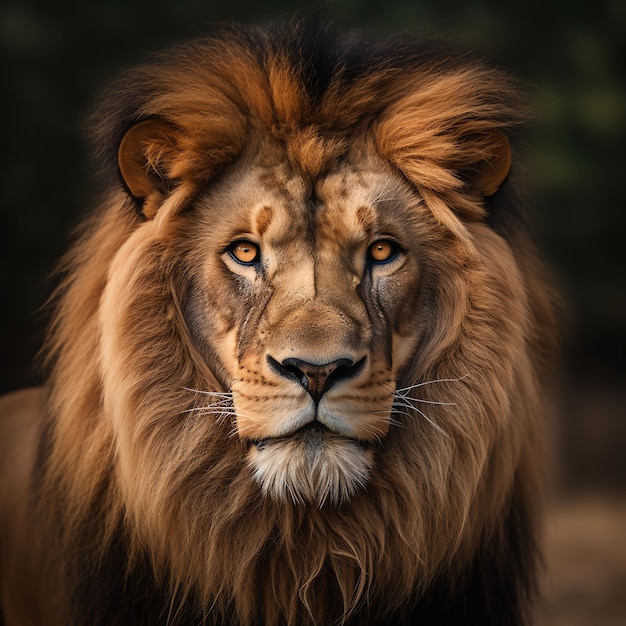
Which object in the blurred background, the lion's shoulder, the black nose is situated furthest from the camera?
the blurred background

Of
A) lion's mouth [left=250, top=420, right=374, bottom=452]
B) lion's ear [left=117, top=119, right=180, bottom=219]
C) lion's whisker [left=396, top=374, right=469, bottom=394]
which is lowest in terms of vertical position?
lion's mouth [left=250, top=420, right=374, bottom=452]

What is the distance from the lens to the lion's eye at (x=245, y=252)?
2291 millimetres

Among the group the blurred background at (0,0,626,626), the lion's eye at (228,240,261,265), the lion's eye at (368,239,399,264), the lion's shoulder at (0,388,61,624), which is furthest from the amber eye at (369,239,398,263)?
the blurred background at (0,0,626,626)

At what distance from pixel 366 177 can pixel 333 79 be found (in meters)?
0.25

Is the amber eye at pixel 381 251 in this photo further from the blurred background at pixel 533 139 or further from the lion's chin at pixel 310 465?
the blurred background at pixel 533 139

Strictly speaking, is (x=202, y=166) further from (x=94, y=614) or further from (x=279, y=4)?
(x=279, y=4)

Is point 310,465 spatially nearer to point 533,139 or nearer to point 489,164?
point 489,164

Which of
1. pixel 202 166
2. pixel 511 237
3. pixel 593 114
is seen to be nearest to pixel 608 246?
pixel 593 114

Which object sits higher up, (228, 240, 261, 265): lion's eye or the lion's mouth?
(228, 240, 261, 265): lion's eye

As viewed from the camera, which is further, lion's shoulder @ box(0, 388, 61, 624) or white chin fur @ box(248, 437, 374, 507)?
lion's shoulder @ box(0, 388, 61, 624)

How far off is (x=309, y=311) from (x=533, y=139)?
11.1ft

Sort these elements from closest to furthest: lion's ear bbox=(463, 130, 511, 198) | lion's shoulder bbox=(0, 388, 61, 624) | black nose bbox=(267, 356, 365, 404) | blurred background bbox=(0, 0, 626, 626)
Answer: black nose bbox=(267, 356, 365, 404)
lion's ear bbox=(463, 130, 511, 198)
lion's shoulder bbox=(0, 388, 61, 624)
blurred background bbox=(0, 0, 626, 626)

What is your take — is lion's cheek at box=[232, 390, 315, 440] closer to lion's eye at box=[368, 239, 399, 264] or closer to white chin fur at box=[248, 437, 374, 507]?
white chin fur at box=[248, 437, 374, 507]

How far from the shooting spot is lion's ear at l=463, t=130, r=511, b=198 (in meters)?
2.41
